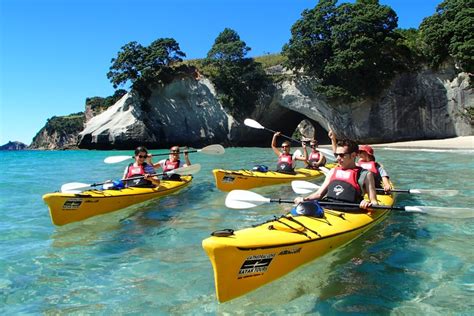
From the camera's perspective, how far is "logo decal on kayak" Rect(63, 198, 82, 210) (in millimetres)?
6664

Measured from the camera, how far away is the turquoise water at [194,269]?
372cm

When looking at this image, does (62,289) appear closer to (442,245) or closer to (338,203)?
(338,203)

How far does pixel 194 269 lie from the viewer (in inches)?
182

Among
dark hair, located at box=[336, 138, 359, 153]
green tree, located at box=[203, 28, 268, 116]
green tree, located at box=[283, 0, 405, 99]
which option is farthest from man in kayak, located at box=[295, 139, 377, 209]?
green tree, located at box=[203, 28, 268, 116]

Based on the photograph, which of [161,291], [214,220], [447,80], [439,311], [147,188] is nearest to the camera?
[439,311]

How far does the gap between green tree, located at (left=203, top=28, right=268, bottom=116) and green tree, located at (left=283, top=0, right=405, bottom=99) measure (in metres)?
4.51

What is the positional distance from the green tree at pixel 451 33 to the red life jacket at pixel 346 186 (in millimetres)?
22720

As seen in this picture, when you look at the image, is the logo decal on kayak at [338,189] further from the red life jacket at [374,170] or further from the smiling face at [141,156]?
the smiling face at [141,156]

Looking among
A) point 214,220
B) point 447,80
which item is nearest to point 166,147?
point 447,80

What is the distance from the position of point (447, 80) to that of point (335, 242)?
86.0ft

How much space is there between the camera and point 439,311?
136 inches

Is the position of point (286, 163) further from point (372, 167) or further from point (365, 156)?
point (372, 167)

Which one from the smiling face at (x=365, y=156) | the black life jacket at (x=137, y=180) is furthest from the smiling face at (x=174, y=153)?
the smiling face at (x=365, y=156)

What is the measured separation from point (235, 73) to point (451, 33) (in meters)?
16.7
